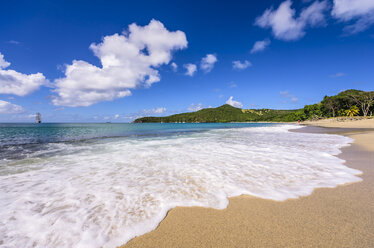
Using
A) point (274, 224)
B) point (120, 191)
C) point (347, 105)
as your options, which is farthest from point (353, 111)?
point (120, 191)

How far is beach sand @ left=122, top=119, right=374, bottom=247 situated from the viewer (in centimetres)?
225

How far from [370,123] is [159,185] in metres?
51.0

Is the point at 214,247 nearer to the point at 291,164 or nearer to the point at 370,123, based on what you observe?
the point at 291,164

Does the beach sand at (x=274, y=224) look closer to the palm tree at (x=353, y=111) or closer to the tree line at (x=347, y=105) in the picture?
the tree line at (x=347, y=105)

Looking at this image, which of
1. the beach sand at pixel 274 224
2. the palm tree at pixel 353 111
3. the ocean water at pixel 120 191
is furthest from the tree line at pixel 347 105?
the beach sand at pixel 274 224

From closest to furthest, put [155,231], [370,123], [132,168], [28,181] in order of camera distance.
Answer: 1. [155,231]
2. [28,181]
3. [132,168]
4. [370,123]

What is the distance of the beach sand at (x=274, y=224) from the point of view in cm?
225

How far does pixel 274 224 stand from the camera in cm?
262

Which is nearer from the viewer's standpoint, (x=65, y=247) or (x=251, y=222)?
(x=65, y=247)

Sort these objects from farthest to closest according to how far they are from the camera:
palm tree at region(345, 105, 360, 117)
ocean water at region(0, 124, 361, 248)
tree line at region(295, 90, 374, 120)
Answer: palm tree at region(345, 105, 360, 117), tree line at region(295, 90, 374, 120), ocean water at region(0, 124, 361, 248)

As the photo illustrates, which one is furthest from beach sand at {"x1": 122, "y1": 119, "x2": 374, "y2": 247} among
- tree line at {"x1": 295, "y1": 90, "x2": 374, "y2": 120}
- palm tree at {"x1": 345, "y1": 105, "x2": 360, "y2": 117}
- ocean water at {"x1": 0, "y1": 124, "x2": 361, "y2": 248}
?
palm tree at {"x1": 345, "y1": 105, "x2": 360, "y2": 117}

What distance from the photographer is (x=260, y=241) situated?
2.26 meters

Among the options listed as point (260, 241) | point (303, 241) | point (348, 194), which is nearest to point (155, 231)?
point (260, 241)

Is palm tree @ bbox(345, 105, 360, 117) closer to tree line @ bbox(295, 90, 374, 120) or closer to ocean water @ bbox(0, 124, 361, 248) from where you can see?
tree line @ bbox(295, 90, 374, 120)
